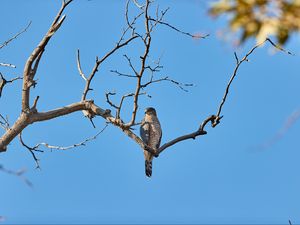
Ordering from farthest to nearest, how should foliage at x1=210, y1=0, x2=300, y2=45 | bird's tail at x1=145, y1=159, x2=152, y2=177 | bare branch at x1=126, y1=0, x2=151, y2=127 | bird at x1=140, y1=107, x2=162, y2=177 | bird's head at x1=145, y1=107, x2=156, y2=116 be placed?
bird's head at x1=145, y1=107, x2=156, y2=116 → bird at x1=140, y1=107, x2=162, y2=177 → bird's tail at x1=145, y1=159, x2=152, y2=177 → bare branch at x1=126, y1=0, x2=151, y2=127 → foliage at x1=210, y1=0, x2=300, y2=45

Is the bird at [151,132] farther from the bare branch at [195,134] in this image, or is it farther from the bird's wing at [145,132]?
the bare branch at [195,134]

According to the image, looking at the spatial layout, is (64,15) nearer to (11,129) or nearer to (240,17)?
(11,129)

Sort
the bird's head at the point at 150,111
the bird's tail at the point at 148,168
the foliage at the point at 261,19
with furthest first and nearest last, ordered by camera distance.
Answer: the bird's head at the point at 150,111
the bird's tail at the point at 148,168
the foliage at the point at 261,19

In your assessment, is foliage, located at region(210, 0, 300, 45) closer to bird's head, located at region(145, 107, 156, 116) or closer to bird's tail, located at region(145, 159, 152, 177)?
bird's tail, located at region(145, 159, 152, 177)

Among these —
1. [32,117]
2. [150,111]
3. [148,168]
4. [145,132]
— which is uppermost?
[150,111]

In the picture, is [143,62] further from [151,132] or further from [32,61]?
[151,132]

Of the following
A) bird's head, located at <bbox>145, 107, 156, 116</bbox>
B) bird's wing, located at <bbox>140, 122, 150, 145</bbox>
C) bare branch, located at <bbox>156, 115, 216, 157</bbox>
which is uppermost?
bird's head, located at <bbox>145, 107, 156, 116</bbox>

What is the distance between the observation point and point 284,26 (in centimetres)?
167

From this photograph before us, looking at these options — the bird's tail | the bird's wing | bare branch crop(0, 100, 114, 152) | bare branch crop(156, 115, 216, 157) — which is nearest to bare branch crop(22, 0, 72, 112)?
bare branch crop(0, 100, 114, 152)

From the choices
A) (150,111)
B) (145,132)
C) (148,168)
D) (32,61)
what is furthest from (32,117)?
(150,111)

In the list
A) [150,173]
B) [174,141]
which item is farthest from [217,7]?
[150,173]

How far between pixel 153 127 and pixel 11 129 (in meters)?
2.80

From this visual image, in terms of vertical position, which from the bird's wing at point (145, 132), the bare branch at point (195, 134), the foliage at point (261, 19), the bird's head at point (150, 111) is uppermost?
the bird's head at point (150, 111)

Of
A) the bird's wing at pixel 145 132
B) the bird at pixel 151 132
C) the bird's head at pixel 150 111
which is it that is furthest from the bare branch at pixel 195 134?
the bird's head at pixel 150 111
